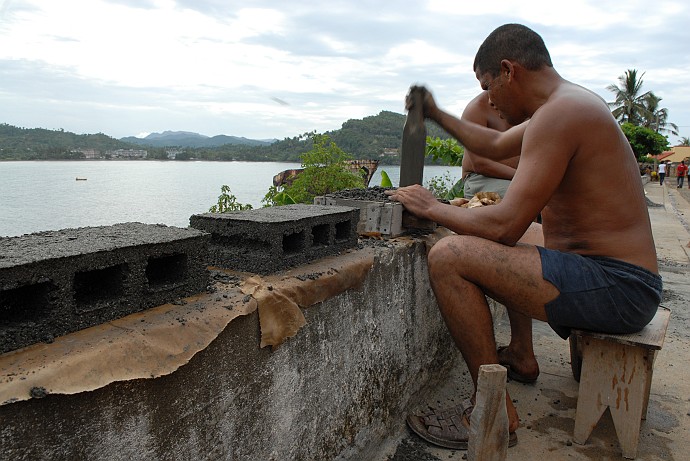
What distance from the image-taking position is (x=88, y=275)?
175 cm

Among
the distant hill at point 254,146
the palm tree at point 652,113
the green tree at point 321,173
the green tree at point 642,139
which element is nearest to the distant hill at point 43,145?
the distant hill at point 254,146

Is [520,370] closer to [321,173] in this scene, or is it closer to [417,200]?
[417,200]

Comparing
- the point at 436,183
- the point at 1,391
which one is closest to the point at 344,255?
the point at 1,391

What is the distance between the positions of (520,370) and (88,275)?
2965 millimetres

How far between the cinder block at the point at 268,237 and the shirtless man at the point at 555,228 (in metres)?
0.60

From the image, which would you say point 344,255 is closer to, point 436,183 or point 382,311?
point 382,311

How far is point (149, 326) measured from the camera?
63.9 inches

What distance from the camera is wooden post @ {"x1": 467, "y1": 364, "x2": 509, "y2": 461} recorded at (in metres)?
1.58

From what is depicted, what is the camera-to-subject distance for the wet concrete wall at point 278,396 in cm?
134

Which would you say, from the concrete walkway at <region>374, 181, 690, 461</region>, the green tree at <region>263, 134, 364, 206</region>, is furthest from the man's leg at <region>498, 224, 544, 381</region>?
the green tree at <region>263, 134, 364, 206</region>

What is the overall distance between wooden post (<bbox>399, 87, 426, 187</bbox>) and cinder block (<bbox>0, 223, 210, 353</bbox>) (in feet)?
6.68

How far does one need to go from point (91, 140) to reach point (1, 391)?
34089mm

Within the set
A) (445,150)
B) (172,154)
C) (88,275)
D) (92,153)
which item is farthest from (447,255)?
(172,154)

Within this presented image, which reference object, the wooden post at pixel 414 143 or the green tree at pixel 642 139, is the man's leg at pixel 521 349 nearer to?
the wooden post at pixel 414 143
